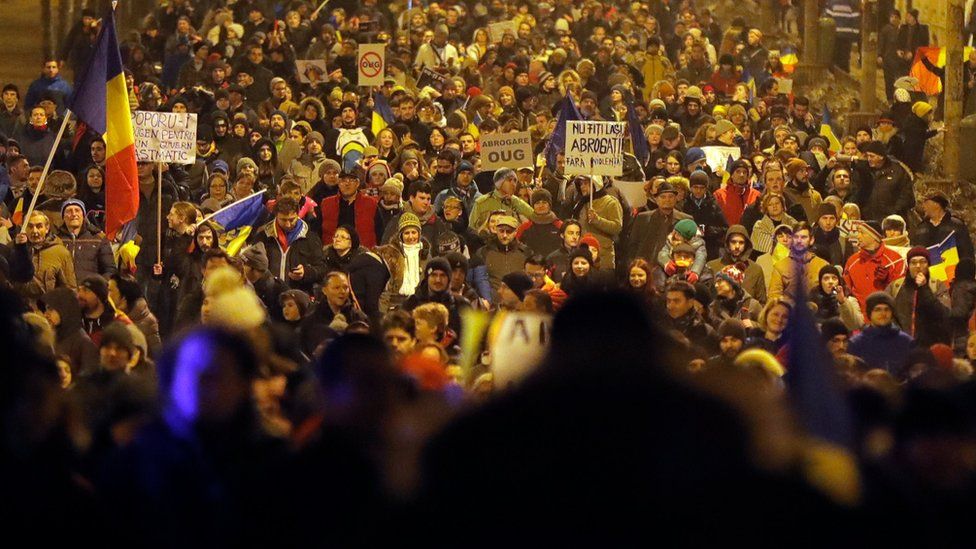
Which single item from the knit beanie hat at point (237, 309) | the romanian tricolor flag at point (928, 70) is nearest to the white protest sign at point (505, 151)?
the knit beanie hat at point (237, 309)

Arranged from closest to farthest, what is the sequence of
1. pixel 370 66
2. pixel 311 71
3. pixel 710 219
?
1. pixel 710 219
2. pixel 370 66
3. pixel 311 71

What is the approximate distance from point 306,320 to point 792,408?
26.7 feet

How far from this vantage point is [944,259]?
16391 millimetres

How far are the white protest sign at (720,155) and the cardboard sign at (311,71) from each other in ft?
19.4

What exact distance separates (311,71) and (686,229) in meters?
9.69

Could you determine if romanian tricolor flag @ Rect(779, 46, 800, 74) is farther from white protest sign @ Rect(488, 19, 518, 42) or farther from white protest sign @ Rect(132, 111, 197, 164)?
white protest sign @ Rect(132, 111, 197, 164)

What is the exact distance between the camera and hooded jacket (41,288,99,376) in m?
11.0

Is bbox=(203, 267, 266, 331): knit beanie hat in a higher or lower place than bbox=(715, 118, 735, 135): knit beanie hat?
lower

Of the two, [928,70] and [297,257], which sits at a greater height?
[928,70]

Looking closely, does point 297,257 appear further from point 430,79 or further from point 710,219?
point 430,79

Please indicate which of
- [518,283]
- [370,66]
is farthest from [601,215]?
[370,66]

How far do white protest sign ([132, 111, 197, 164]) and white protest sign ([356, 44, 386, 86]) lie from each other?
6.32m

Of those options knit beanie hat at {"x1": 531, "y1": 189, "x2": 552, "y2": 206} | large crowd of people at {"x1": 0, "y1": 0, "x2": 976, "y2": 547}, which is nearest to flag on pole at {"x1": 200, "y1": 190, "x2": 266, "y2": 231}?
large crowd of people at {"x1": 0, "y1": 0, "x2": 976, "y2": 547}

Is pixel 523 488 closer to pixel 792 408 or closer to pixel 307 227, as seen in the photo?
pixel 792 408
